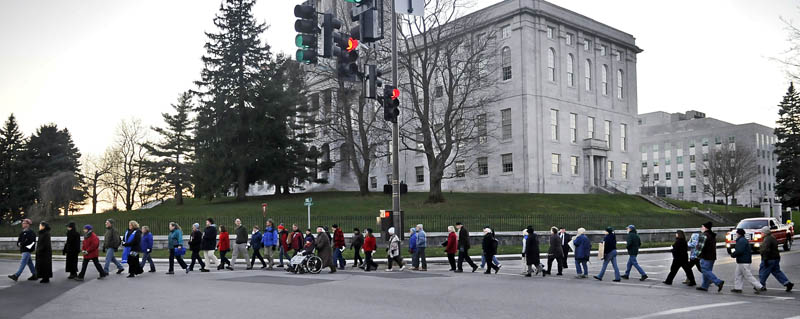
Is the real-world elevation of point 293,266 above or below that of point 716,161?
below

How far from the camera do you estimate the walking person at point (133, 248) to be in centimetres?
1806

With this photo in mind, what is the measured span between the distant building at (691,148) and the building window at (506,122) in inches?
2587

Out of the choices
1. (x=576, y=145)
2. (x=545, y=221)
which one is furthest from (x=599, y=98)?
(x=545, y=221)

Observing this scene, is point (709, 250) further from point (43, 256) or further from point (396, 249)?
point (43, 256)

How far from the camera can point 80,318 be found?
10.1 m

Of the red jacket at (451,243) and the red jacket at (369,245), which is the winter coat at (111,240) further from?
the red jacket at (451,243)

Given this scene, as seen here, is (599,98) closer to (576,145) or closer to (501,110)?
(576,145)

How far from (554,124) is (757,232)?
35.4m

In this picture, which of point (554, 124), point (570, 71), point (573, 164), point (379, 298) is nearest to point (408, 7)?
point (379, 298)

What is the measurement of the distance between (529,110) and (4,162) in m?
53.7

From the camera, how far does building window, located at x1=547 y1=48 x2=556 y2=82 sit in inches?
2431

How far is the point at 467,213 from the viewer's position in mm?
40594

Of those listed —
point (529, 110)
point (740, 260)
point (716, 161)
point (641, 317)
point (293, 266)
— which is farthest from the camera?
point (716, 161)

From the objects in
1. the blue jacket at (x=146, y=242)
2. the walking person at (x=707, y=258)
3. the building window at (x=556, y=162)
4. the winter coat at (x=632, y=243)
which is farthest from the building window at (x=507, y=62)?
the walking person at (x=707, y=258)
